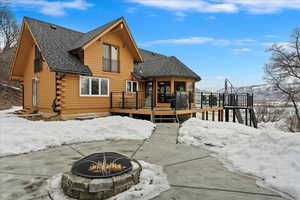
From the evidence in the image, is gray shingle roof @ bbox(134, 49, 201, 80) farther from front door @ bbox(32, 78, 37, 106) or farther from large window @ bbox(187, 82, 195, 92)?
front door @ bbox(32, 78, 37, 106)

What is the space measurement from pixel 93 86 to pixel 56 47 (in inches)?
134

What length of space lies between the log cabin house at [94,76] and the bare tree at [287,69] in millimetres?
9482

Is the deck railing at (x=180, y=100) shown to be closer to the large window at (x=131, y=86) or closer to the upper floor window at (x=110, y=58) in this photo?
the large window at (x=131, y=86)

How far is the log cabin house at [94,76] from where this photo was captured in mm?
11188

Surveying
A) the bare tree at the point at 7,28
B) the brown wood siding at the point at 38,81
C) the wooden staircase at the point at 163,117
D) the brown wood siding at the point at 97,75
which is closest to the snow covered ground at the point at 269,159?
the wooden staircase at the point at 163,117

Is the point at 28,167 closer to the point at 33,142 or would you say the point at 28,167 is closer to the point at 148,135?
the point at 33,142

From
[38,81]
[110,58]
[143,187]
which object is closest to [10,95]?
[38,81]

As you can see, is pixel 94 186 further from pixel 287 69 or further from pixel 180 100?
pixel 287 69

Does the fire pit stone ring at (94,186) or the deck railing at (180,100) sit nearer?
the fire pit stone ring at (94,186)

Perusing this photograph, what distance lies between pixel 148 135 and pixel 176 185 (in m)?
4.33

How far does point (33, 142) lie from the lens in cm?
581

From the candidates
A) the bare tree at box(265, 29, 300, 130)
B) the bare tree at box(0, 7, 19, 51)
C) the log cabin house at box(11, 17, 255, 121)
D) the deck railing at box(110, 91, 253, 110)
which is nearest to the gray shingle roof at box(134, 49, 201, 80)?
the log cabin house at box(11, 17, 255, 121)

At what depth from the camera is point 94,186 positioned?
2670 millimetres

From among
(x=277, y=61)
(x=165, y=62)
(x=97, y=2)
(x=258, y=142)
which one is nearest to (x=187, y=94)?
(x=165, y=62)
